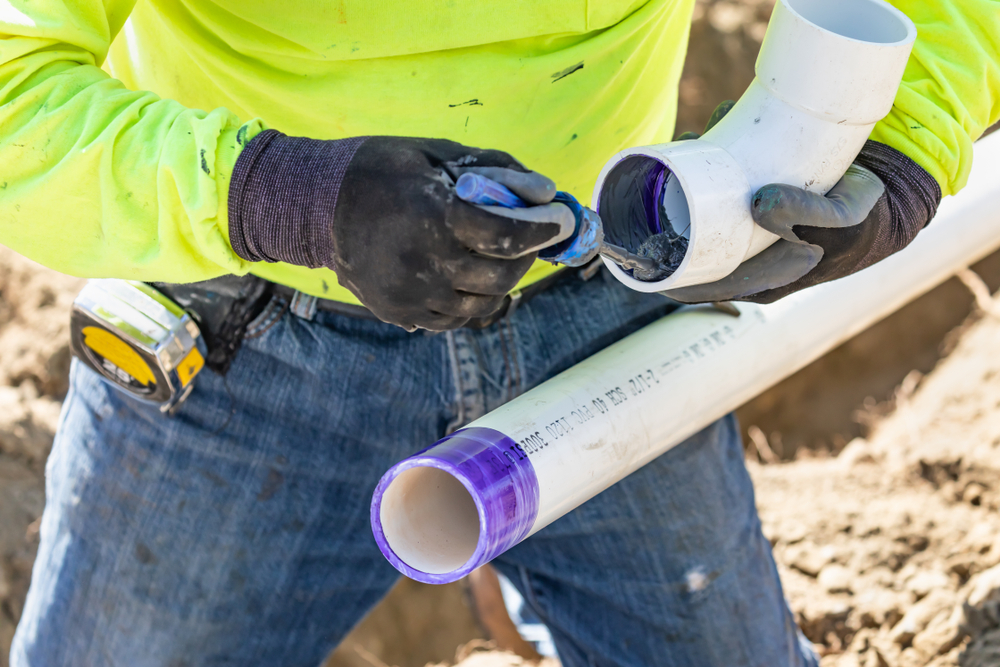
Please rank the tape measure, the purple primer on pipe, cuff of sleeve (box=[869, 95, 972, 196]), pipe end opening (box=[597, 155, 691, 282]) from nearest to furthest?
the purple primer on pipe
pipe end opening (box=[597, 155, 691, 282])
cuff of sleeve (box=[869, 95, 972, 196])
the tape measure

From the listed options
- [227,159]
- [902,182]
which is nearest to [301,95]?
[227,159]

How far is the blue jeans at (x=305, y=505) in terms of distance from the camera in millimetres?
1486

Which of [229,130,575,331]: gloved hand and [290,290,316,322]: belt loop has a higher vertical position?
[229,130,575,331]: gloved hand

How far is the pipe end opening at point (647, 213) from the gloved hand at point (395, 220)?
25 cm

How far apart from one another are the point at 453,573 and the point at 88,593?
0.85 m

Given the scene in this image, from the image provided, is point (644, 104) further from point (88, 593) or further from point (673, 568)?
point (88, 593)

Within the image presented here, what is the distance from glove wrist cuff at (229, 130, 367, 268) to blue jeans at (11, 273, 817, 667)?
0.46 meters

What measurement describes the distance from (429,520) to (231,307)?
58cm

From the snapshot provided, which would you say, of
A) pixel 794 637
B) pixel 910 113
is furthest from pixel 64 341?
pixel 910 113

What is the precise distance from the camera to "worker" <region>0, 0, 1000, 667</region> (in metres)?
1.00

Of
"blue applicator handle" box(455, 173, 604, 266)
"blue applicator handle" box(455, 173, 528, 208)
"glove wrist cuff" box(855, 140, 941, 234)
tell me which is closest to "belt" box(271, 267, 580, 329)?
"blue applicator handle" box(455, 173, 604, 266)

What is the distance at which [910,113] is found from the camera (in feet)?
4.37

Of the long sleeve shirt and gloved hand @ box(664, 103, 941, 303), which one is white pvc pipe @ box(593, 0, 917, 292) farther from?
the long sleeve shirt

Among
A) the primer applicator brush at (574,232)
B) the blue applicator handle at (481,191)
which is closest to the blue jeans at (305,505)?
the primer applicator brush at (574,232)
